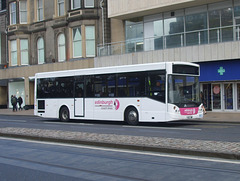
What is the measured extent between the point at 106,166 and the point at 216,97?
1947 cm

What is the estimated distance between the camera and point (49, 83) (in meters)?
21.8

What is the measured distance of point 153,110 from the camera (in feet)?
54.0

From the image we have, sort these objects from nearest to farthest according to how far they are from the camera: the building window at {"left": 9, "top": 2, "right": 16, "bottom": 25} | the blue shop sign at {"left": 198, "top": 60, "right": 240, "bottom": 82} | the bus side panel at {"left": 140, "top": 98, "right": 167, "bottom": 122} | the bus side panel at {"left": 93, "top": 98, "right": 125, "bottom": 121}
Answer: the bus side panel at {"left": 140, "top": 98, "right": 167, "bottom": 122} → the bus side panel at {"left": 93, "top": 98, "right": 125, "bottom": 121} → the blue shop sign at {"left": 198, "top": 60, "right": 240, "bottom": 82} → the building window at {"left": 9, "top": 2, "right": 16, "bottom": 25}

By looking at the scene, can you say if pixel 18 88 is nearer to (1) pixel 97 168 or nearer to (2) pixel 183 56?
(2) pixel 183 56

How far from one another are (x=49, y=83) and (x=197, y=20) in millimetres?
12132

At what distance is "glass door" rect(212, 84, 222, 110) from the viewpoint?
25.2 meters

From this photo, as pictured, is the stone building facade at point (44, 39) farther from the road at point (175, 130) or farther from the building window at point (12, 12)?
the road at point (175, 130)

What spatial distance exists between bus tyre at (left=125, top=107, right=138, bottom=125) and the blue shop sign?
30.5 ft

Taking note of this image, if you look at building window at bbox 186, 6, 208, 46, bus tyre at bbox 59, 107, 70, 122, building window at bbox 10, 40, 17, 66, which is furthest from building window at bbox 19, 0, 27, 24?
bus tyre at bbox 59, 107, 70, 122

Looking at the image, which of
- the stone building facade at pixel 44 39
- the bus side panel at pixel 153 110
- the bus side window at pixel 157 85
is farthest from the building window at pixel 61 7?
the bus side panel at pixel 153 110

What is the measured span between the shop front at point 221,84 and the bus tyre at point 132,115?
366 inches

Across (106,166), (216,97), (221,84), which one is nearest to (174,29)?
(221,84)

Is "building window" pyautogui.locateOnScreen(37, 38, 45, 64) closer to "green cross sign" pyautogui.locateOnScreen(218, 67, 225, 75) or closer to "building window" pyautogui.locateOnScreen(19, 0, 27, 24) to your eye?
"building window" pyautogui.locateOnScreen(19, 0, 27, 24)

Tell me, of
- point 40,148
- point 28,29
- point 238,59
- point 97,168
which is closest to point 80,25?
point 28,29
